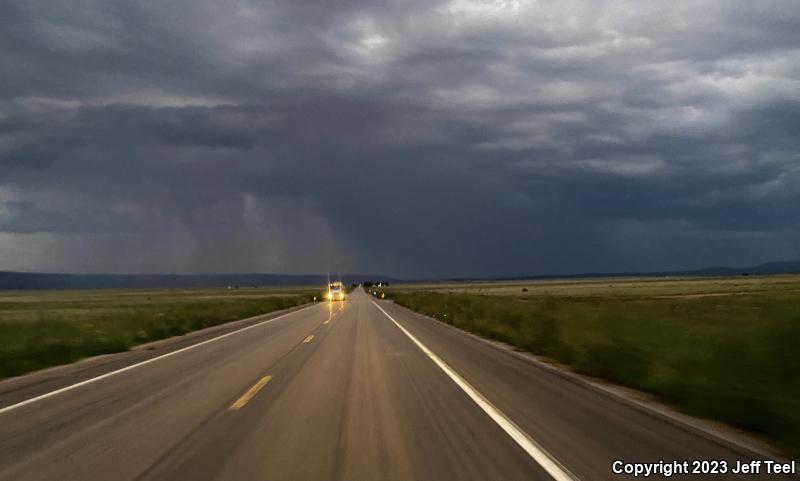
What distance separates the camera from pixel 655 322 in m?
14.6

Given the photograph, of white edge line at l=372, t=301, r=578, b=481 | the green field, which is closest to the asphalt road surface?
white edge line at l=372, t=301, r=578, b=481

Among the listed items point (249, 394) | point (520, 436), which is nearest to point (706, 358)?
point (520, 436)

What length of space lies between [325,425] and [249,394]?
2965 millimetres

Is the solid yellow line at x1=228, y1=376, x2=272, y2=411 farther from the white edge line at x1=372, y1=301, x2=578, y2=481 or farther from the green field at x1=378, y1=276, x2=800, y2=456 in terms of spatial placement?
the green field at x1=378, y1=276, x2=800, y2=456

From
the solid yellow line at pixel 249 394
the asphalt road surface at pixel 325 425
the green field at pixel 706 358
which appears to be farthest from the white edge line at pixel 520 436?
the solid yellow line at pixel 249 394

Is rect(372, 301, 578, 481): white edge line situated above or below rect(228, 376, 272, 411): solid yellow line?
below

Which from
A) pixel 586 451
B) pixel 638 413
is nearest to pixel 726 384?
pixel 638 413

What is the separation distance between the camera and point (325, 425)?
8.49 m

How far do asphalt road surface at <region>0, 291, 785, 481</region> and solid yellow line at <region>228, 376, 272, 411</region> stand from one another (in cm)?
4

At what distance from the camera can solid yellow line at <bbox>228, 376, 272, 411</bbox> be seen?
988 centimetres

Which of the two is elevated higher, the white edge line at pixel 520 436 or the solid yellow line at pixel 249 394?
the solid yellow line at pixel 249 394

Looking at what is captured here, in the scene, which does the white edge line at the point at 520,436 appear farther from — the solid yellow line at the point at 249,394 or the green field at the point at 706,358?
the solid yellow line at the point at 249,394

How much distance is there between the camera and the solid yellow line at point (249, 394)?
9.88m

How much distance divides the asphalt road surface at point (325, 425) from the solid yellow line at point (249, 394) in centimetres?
4
